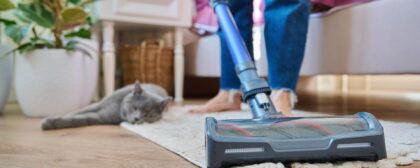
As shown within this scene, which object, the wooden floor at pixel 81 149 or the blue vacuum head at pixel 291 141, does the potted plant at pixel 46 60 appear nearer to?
the wooden floor at pixel 81 149

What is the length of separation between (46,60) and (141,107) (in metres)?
0.44

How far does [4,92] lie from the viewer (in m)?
1.41

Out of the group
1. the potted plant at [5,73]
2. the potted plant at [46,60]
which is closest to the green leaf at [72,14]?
the potted plant at [46,60]

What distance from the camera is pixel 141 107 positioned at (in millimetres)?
1118

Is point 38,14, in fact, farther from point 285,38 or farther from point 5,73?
point 285,38

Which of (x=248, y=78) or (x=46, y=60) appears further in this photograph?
(x=46, y=60)

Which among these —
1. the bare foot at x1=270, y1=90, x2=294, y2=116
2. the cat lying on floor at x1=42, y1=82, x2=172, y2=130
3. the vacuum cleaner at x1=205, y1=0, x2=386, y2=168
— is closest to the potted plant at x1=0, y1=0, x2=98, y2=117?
the cat lying on floor at x1=42, y1=82, x2=172, y2=130

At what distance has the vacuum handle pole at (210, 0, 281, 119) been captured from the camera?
2.21 ft

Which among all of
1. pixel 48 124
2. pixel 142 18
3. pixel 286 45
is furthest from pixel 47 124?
pixel 142 18

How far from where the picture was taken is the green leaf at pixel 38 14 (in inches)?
51.2

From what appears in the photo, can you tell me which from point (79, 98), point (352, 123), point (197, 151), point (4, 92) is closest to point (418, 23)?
point (352, 123)

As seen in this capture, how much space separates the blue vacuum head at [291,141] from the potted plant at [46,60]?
3.16 feet

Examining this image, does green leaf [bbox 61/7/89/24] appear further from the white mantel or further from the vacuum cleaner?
the vacuum cleaner

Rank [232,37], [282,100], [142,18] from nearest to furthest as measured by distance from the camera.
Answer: [232,37] → [282,100] → [142,18]
